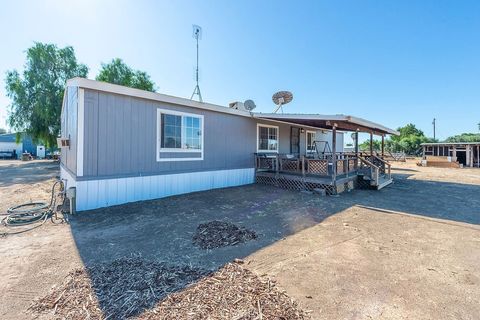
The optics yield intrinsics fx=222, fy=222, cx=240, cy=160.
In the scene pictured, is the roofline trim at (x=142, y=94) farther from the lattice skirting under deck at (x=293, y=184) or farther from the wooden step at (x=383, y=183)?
the wooden step at (x=383, y=183)

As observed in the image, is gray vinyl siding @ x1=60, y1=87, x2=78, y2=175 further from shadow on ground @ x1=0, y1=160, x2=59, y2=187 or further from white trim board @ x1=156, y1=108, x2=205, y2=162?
shadow on ground @ x1=0, y1=160, x2=59, y2=187

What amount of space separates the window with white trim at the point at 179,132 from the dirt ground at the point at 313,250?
192 cm

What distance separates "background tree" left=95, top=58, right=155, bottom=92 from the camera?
82.3ft

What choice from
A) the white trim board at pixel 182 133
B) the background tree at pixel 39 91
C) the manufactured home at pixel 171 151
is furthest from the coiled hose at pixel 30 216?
the background tree at pixel 39 91

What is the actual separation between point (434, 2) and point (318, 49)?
5.32 m

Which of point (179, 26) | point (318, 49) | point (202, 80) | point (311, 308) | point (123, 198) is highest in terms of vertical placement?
point (318, 49)

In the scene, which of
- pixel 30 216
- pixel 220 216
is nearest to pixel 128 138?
pixel 30 216

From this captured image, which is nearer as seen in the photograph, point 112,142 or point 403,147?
point 112,142

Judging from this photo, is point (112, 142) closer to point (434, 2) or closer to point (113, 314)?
point (113, 314)

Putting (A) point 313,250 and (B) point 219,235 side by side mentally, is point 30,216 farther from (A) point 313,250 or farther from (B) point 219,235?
(A) point 313,250

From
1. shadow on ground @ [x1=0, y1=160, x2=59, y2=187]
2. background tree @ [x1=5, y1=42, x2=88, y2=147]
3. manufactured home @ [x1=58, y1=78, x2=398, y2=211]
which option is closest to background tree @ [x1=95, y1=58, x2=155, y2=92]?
background tree @ [x1=5, y1=42, x2=88, y2=147]

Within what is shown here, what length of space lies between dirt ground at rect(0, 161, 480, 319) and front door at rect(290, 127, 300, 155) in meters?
6.37

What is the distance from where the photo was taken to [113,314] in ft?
6.47

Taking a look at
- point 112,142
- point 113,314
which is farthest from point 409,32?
point 113,314
